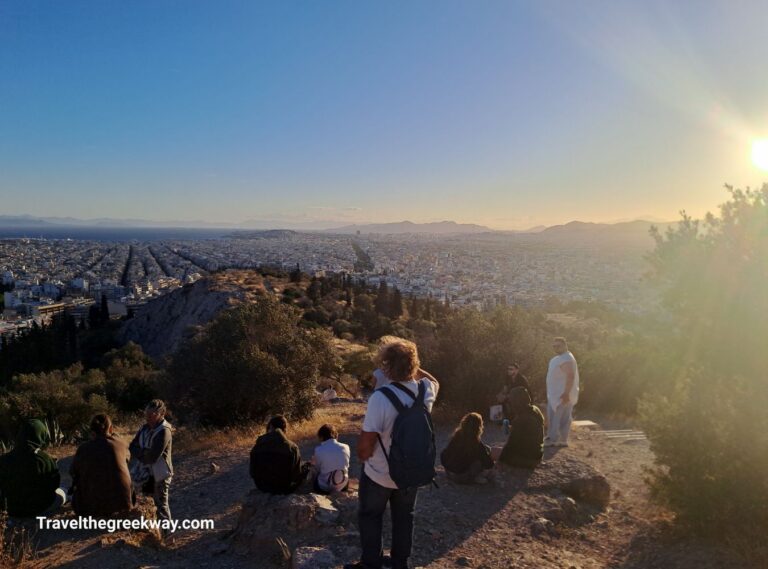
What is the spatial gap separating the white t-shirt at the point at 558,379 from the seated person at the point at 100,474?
5.39 m

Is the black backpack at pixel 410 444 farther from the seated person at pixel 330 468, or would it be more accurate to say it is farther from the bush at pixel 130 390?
the bush at pixel 130 390

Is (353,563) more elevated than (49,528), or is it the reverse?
(353,563)

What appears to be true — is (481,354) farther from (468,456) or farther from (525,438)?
(468,456)

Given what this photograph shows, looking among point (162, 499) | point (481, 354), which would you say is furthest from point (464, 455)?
point (481, 354)

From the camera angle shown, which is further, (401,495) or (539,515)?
(539,515)

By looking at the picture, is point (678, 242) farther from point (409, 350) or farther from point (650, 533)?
point (409, 350)

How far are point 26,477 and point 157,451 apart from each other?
4.63 feet

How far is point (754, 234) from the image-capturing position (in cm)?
668

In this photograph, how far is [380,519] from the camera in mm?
3611

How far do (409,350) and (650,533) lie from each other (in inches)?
148

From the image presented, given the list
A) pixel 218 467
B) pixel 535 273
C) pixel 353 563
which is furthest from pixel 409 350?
pixel 535 273

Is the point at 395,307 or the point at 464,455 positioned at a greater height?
the point at 464,455

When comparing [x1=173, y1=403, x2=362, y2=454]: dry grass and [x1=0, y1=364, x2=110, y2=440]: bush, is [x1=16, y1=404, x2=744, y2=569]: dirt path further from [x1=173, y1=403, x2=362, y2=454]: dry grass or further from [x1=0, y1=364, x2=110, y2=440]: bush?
[x1=0, y1=364, x2=110, y2=440]: bush

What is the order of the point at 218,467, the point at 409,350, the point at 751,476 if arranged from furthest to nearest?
the point at 218,467, the point at 751,476, the point at 409,350
